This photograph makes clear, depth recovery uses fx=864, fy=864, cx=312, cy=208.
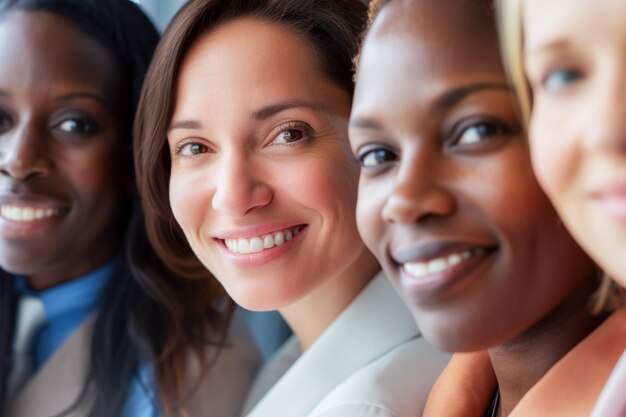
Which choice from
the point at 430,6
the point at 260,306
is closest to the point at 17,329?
the point at 260,306

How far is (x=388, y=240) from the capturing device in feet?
2.47

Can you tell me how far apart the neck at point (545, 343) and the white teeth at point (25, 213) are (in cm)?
77

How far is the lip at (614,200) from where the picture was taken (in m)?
0.56

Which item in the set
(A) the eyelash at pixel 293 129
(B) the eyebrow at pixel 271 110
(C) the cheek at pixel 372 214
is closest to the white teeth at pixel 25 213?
(B) the eyebrow at pixel 271 110

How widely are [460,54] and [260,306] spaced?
0.46 metres

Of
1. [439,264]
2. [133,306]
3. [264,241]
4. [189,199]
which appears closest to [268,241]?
[264,241]

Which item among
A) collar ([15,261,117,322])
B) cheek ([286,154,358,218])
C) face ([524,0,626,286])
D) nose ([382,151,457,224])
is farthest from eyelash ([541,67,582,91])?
collar ([15,261,117,322])

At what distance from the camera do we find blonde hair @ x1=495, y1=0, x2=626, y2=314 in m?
0.65

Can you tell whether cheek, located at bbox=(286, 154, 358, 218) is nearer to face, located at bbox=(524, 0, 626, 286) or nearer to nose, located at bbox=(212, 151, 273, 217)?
nose, located at bbox=(212, 151, 273, 217)

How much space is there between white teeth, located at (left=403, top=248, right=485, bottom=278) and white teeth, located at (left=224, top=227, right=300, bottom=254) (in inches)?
13.1

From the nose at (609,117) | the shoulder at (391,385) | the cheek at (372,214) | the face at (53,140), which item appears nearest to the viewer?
the nose at (609,117)

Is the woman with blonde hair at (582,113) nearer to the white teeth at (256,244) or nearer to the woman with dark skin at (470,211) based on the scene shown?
the woman with dark skin at (470,211)

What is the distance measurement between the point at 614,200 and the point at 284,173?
516 mm

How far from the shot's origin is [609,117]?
55cm
